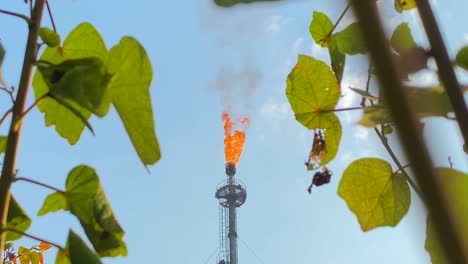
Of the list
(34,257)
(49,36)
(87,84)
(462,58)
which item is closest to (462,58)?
(462,58)

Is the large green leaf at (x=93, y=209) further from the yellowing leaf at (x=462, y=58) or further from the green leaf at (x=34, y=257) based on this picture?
the green leaf at (x=34, y=257)

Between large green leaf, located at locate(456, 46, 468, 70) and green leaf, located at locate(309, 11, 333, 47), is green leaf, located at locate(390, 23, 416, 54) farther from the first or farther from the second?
green leaf, located at locate(309, 11, 333, 47)

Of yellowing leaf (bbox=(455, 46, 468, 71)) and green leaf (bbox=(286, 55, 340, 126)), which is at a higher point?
green leaf (bbox=(286, 55, 340, 126))

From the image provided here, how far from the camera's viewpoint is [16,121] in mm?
404

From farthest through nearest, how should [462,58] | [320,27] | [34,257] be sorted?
1. [34,257]
2. [320,27]
3. [462,58]

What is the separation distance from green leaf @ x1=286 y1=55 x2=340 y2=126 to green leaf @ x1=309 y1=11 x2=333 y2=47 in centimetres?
10

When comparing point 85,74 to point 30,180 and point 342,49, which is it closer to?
point 30,180

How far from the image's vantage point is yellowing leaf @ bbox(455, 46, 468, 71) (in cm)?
34

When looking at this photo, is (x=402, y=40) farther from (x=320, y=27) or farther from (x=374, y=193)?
(x=320, y=27)

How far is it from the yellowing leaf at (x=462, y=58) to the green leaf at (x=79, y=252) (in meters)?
0.28

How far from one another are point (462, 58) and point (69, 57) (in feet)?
1.30

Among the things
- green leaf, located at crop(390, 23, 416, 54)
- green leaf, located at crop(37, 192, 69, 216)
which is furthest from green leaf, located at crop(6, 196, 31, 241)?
green leaf, located at crop(390, 23, 416, 54)

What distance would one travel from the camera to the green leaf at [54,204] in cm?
53

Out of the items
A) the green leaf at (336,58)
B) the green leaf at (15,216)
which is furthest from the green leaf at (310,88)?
the green leaf at (15,216)
